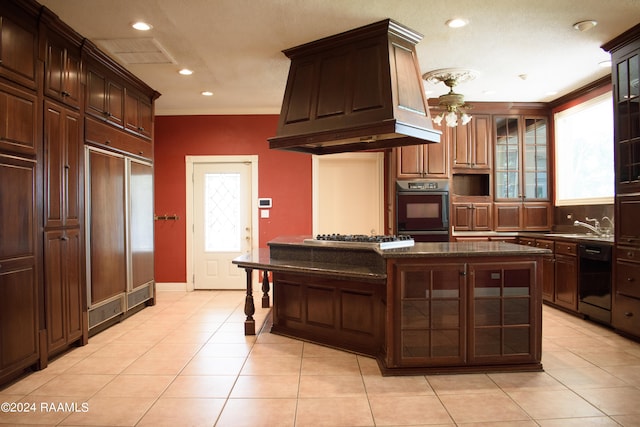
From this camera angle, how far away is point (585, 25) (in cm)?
344

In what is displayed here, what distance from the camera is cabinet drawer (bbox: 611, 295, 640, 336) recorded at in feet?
12.1

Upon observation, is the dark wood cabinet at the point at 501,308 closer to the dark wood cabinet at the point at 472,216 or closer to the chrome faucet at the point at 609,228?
the chrome faucet at the point at 609,228

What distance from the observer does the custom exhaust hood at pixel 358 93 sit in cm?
323

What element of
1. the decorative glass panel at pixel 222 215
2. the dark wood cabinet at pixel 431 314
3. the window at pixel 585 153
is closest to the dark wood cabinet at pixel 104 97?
the decorative glass panel at pixel 222 215

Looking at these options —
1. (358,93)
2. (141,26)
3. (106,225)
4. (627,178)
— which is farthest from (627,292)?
(106,225)

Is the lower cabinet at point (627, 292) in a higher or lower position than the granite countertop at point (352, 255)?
lower

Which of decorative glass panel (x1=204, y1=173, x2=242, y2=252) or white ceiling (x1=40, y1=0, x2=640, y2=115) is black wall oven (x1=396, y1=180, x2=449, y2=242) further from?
decorative glass panel (x1=204, y1=173, x2=242, y2=252)

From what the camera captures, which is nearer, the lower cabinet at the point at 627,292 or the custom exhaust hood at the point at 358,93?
the custom exhaust hood at the point at 358,93

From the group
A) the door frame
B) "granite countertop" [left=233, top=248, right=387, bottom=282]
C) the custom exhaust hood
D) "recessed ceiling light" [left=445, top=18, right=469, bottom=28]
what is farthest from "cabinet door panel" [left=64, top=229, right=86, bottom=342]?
"recessed ceiling light" [left=445, top=18, right=469, bottom=28]

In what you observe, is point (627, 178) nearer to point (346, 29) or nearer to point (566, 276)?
point (566, 276)

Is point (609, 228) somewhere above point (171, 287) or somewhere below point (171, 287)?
above

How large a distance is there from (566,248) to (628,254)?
88 centimetres

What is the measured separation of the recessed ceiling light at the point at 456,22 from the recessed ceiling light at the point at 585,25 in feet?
3.01

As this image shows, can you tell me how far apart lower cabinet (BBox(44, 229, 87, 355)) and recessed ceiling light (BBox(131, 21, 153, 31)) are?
1747mm
